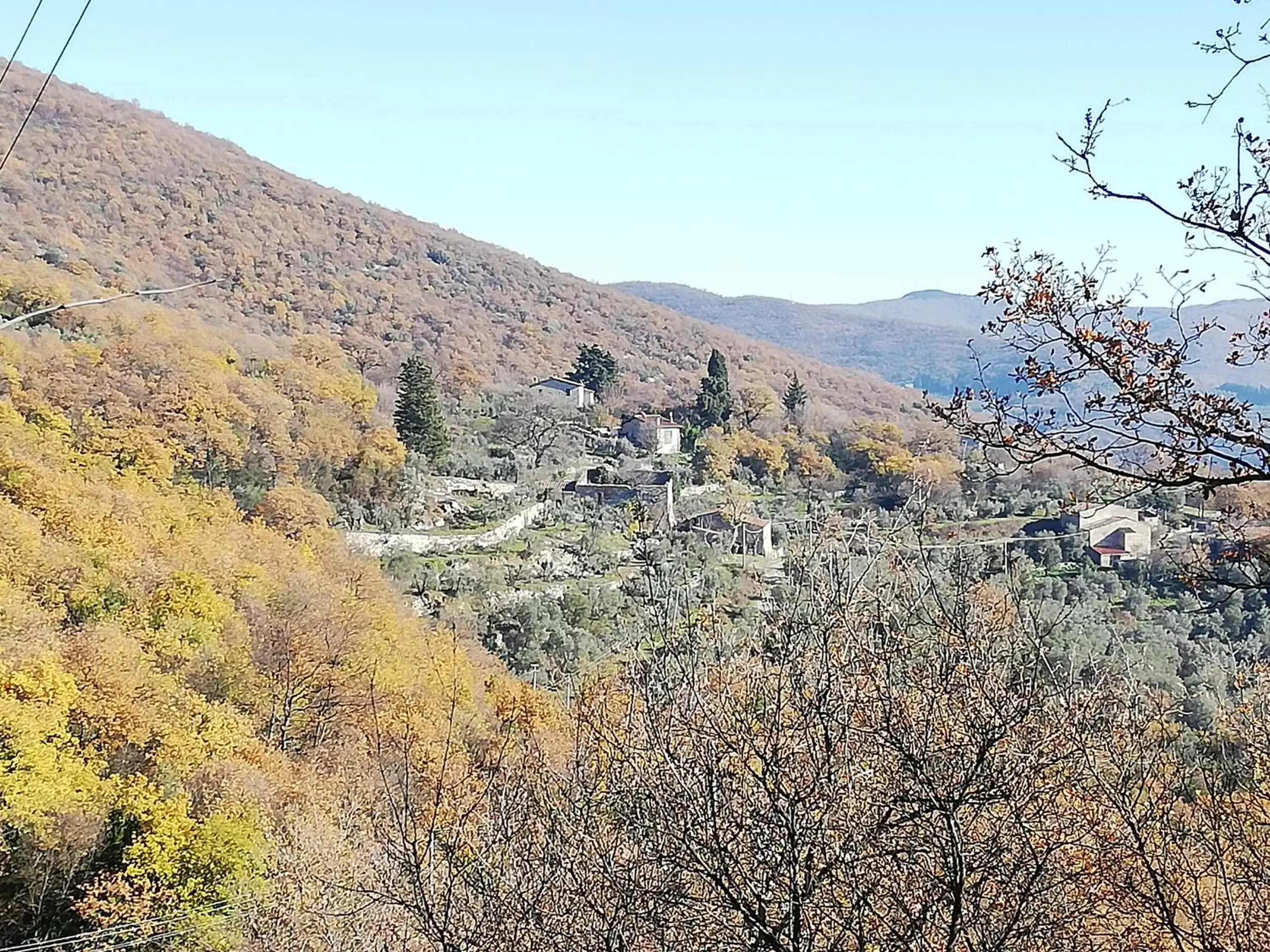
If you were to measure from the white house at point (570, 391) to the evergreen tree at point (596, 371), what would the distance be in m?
0.31

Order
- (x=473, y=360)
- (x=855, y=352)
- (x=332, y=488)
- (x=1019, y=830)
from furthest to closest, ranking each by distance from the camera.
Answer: (x=855, y=352), (x=473, y=360), (x=332, y=488), (x=1019, y=830)

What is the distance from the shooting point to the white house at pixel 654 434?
121 feet

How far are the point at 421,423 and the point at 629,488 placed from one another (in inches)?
260

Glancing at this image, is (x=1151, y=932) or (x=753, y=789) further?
(x=1151, y=932)

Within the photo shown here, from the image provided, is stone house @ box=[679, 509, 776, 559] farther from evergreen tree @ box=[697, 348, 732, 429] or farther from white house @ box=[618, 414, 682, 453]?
evergreen tree @ box=[697, 348, 732, 429]

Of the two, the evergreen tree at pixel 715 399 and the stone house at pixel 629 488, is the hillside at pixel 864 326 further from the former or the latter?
the stone house at pixel 629 488

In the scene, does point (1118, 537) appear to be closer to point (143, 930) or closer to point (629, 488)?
point (629, 488)

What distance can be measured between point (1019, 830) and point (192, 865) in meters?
10.1

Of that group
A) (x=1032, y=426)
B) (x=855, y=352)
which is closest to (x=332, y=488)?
(x=1032, y=426)

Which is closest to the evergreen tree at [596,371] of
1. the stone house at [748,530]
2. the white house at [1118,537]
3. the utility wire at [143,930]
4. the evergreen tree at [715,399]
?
the evergreen tree at [715,399]

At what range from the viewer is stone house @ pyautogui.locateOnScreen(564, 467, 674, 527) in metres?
30.0

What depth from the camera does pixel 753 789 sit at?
3.60 m

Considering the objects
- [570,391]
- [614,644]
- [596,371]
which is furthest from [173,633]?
[596,371]

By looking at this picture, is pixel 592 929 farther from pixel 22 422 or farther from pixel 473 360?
pixel 473 360
